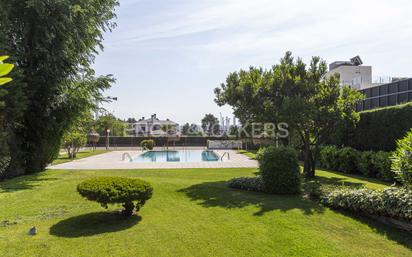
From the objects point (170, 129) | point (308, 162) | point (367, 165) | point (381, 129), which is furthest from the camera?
point (170, 129)

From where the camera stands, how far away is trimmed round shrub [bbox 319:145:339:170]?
47.9ft

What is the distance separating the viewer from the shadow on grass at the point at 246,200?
695cm

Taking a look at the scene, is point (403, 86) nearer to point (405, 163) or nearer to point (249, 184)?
point (249, 184)

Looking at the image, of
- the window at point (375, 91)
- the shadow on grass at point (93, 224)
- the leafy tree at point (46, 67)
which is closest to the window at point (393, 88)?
the window at point (375, 91)

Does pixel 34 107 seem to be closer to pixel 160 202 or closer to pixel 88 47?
pixel 88 47

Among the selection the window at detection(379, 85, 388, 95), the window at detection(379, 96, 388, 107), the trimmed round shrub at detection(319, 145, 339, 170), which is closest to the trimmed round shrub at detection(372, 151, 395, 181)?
the trimmed round shrub at detection(319, 145, 339, 170)

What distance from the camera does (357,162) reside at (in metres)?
13.2

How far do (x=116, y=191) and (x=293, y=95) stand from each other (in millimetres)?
7548

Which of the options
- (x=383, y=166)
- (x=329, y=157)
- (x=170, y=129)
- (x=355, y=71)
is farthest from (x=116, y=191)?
(x=355, y=71)

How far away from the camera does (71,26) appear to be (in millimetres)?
12789

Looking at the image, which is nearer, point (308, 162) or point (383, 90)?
point (308, 162)

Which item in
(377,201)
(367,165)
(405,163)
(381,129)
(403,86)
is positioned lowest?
(377,201)

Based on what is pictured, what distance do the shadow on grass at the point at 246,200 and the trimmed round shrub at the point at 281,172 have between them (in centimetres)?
32

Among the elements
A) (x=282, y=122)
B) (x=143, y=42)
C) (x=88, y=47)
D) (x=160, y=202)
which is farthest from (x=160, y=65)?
(x=160, y=202)
